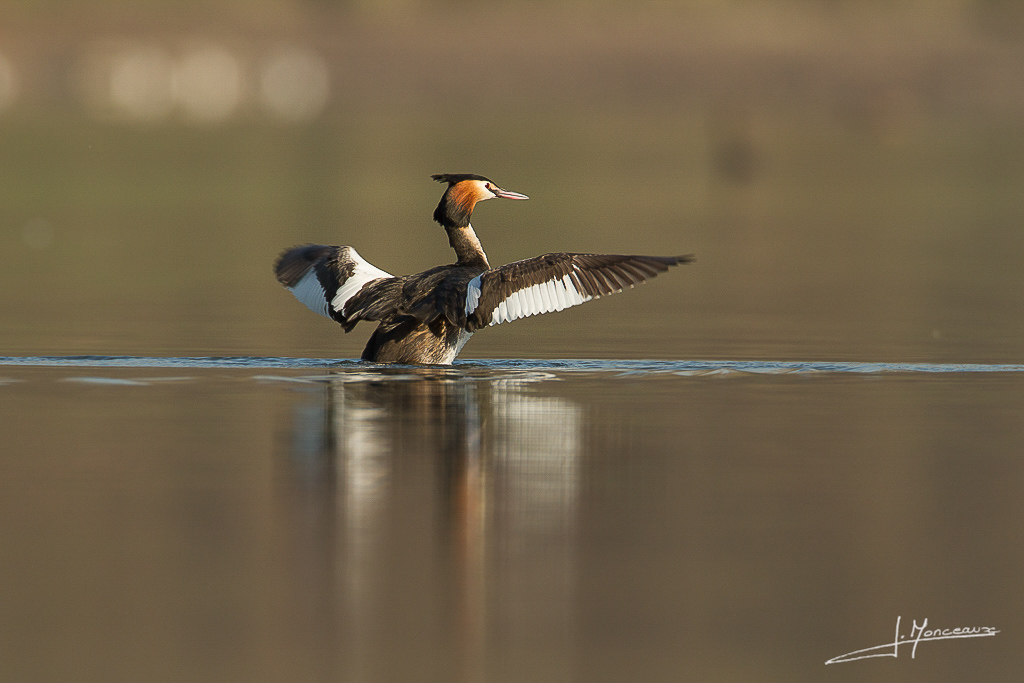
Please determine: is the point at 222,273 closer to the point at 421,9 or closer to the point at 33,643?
the point at 33,643

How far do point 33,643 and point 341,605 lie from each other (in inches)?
49.5

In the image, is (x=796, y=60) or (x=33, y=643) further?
(x=796, y=60)

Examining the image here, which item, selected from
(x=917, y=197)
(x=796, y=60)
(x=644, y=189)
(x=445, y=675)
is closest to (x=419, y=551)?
(x=445, y=675)

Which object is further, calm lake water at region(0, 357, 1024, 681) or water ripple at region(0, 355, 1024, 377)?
water ripple at region(0, 355, 1024, 377)

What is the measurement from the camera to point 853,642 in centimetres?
784

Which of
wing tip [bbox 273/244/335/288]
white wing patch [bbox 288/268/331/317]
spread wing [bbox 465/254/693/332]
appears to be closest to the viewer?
spread wing [bbox 465/254/693/332]

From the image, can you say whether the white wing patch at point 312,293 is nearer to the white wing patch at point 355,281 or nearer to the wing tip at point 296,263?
the wing tip at point 296,263

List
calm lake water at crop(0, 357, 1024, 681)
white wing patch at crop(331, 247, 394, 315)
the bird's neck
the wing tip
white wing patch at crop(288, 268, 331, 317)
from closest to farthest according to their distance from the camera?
calm lake water at crop(0, 357, 1024, 681) < white wing patch at crop(331, 247, 394, 315) < white wing patch at crop(288, 268, 331, 317) < the wing tip < the bird's neck

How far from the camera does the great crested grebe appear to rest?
14.2 meters

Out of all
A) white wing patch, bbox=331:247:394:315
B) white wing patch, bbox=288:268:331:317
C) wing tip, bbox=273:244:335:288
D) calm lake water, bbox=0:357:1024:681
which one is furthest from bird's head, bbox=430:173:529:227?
calm lake water, bbox=0:357:1024:681
